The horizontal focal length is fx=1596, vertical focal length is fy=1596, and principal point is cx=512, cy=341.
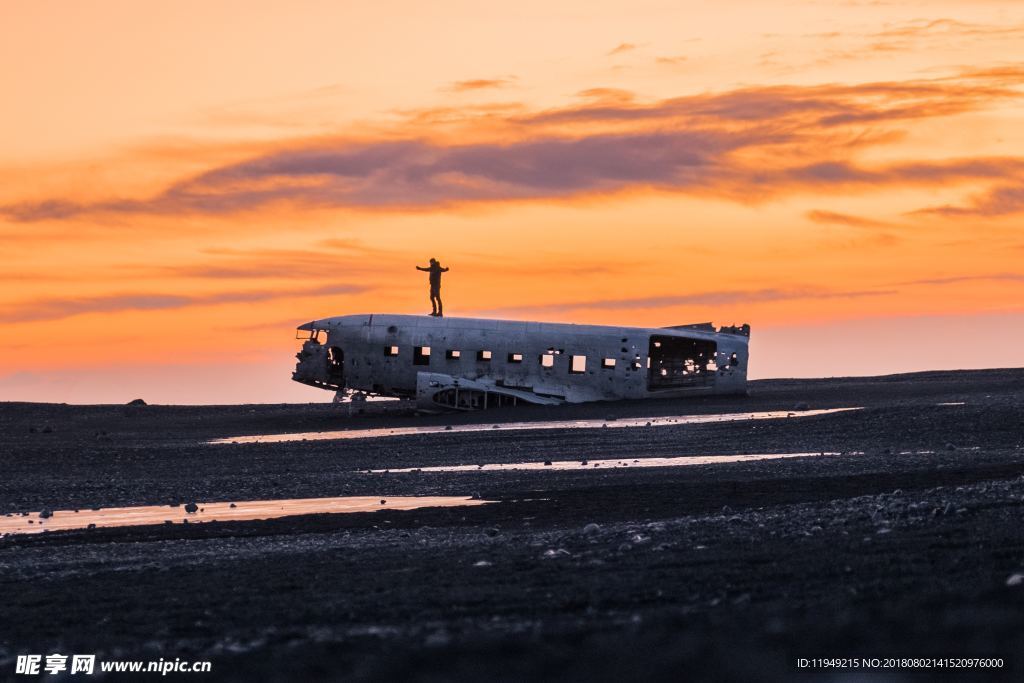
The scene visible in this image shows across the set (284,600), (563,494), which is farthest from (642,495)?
(284,600)

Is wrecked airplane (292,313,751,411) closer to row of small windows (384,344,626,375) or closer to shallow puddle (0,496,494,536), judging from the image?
row of small windows (384,344,626,375)

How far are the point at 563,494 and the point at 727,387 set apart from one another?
36.7m

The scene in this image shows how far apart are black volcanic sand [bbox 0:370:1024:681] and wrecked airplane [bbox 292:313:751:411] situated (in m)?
24.9

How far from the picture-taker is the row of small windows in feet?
195

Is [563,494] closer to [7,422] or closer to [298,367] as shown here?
[298,367]

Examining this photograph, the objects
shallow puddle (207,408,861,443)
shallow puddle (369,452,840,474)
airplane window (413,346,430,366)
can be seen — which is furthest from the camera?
airplane window (413,346,430,366)

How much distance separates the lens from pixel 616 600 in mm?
12883

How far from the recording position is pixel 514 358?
5991cm

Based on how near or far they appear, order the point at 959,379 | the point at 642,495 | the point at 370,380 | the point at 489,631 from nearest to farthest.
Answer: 1. the point at 489,631
2. the point at 642,495
3. the point at 370,380
4. the point at 959,379

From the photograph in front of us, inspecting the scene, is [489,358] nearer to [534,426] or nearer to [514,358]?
[514,358]

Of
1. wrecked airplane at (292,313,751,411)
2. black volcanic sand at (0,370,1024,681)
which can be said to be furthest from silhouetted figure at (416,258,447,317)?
black volcanic sand at (0,370,1024,681)

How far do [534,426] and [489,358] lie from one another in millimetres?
11219

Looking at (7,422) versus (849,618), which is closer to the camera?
(849,618)

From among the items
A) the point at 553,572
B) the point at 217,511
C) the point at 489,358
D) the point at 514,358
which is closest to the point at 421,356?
the point at 489,358
